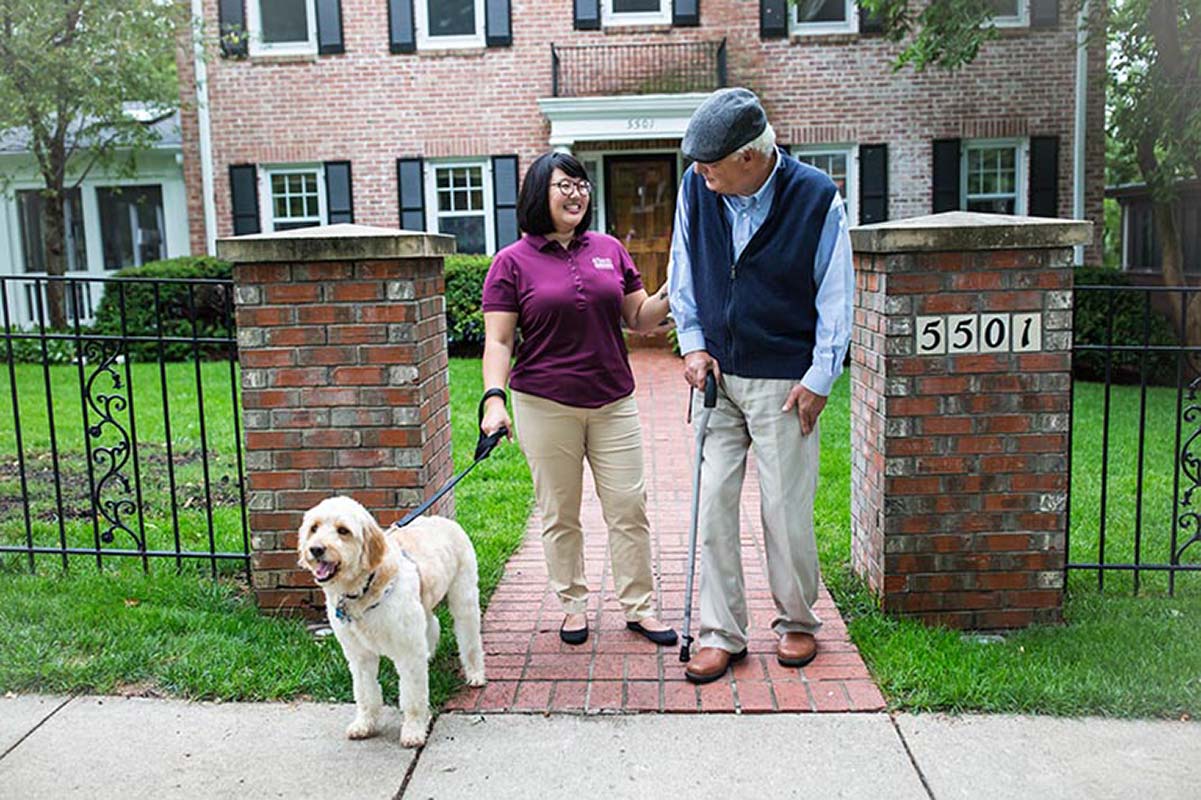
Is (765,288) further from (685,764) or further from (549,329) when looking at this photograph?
(685,764)

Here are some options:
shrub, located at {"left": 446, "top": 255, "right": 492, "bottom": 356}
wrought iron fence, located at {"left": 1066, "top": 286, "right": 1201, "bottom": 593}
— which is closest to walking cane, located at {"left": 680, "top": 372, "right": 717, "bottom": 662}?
wrought iron fence, located at {"left": 1066, "top": 286, "right": 1201, "bottom": 593}

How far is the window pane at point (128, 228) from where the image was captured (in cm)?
1838

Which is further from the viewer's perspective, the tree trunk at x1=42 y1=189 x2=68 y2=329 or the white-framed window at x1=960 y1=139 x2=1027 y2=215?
the white-framed window at x1=960 y1=139 x2=1027 y2=215

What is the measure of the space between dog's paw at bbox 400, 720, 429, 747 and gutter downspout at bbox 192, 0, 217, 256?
13.8m

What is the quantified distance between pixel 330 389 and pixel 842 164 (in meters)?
13.0

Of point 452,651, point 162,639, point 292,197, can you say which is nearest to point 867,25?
point 292,197

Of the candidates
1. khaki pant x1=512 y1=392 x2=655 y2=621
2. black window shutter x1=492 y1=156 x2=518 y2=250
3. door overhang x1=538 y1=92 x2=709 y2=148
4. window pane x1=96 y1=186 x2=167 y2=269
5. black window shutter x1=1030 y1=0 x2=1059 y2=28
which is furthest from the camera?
window pane x1=96 y1=186 x2=167 y2=269

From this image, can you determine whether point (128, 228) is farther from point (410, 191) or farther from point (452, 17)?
point (452, 17)

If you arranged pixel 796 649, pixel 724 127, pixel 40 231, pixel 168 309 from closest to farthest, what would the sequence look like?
pixel 724 127 → pixel 796 649 → pixel 168 309 → pixel 40 231

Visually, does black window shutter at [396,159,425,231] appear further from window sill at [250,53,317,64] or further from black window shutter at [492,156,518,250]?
window sill at [250,53,317,64]

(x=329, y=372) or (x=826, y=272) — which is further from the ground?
(x=826, y=272)

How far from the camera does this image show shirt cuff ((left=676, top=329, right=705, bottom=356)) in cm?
386

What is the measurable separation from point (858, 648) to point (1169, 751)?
108 centimetres

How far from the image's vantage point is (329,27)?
51.2ft
